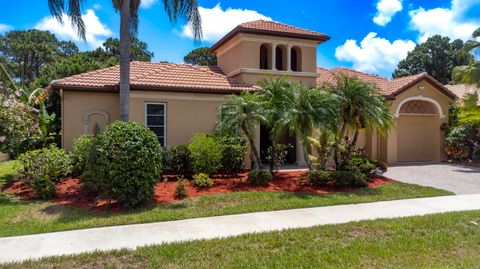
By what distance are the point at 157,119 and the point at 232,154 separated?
3.64 metres

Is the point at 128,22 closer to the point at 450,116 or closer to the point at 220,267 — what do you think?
the point at 220,267

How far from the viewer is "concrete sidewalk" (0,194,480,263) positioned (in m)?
6.22

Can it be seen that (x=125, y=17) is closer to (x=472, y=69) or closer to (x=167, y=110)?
(x=167, y=110)

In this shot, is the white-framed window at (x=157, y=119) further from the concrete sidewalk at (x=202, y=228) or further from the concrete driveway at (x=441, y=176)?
the concrete driveway at (x=441, y=176)

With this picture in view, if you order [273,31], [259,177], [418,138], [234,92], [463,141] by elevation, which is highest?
[273,31]

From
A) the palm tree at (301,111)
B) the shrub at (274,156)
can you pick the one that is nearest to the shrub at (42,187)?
the palm tree at (301,111)

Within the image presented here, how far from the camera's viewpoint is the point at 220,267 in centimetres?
530

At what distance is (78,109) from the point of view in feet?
46.3

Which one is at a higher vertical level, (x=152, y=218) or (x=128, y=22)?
(x=128, y=22)

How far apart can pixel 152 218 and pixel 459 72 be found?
17.7m

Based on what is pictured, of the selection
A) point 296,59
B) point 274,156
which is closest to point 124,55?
point 274,156

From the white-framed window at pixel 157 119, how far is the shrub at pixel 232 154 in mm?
2717

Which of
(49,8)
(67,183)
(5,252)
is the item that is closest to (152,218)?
(5,252)

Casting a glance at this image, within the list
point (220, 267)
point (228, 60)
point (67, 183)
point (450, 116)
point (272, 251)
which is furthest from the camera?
point (450, 116)
